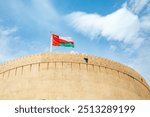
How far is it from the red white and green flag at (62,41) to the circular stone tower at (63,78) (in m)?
1.00

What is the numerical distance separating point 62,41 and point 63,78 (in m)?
2.62

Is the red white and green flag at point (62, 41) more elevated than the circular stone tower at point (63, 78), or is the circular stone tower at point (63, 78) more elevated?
the red white and green flag at point (62, 41)

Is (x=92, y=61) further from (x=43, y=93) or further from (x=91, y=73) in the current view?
(x=43, y=93)

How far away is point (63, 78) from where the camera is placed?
15453 millimetres

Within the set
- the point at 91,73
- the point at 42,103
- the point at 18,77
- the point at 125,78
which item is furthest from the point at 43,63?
the point at 42,103

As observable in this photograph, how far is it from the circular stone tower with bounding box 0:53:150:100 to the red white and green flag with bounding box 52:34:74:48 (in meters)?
1.00

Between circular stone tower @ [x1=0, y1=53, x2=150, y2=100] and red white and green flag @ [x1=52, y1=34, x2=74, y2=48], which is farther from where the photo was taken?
red white and green flag @ [x1=52, y1=34, x2=74, y2=48]

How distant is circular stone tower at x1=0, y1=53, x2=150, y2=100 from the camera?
1515 cm

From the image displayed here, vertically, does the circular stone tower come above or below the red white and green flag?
below

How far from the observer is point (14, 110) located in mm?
8516

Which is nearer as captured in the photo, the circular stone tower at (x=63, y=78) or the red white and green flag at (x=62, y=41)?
the circular stone tower at (x=63, y=78)

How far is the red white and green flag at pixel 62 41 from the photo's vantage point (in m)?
17.2

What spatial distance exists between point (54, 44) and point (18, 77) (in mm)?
2780

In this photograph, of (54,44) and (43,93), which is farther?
(54,44)
